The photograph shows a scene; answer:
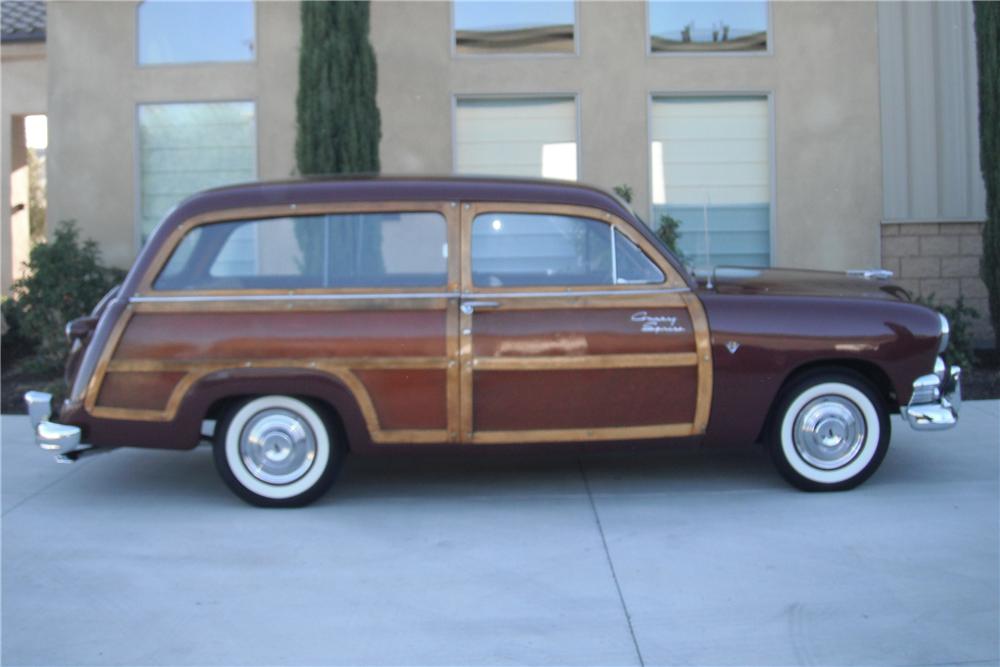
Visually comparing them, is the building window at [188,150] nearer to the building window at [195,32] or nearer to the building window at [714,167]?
the building window at [195,32]

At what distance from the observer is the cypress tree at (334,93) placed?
9.52 meters

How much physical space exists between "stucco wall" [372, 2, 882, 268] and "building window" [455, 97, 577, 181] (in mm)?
124

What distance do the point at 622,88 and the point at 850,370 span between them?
16.7ft

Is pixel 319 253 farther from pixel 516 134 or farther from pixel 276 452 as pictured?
pixel 516 134

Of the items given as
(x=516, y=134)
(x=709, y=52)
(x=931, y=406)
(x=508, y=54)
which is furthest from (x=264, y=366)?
(x=709, y=52)

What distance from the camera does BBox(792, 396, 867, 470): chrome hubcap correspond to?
6.20 metres

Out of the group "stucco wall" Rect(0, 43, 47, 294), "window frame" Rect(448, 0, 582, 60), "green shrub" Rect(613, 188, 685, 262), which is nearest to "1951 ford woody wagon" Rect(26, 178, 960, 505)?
"green shrub" Rect(613, 188, 685, 262)

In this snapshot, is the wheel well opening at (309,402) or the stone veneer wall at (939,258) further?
the stone veneer wall at (939,258)

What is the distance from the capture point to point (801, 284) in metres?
6.57

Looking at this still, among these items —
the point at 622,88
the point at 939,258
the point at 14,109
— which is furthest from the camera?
the point at 14,109

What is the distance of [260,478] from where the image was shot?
6.09 metres

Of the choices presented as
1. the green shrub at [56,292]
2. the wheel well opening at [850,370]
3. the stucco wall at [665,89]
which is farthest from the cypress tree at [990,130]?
the green shrub at [56,292]

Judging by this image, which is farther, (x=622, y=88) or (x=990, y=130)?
(x=622, y=88)

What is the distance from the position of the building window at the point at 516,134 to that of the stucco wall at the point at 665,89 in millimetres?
124
